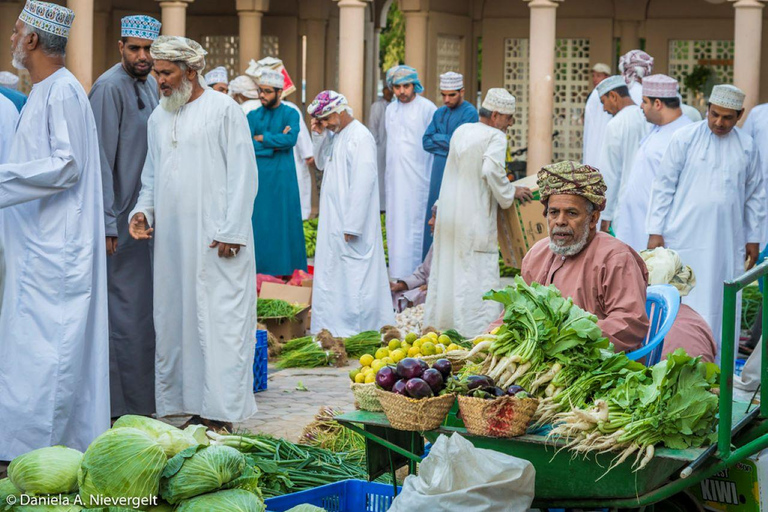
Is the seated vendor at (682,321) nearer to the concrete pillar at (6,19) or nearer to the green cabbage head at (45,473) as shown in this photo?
the green cabbage head at (45,473)

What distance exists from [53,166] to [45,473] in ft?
5.77

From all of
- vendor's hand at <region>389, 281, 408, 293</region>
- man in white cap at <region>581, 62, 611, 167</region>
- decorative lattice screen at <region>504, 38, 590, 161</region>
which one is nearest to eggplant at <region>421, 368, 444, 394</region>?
vendor's hand at <region>389, 281, 408, 293</region>

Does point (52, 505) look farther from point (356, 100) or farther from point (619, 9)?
point (619, 9)

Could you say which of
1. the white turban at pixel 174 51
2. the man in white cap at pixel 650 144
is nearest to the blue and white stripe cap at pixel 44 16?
the white turban at pixel 174 51

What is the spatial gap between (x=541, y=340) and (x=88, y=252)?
94.6 inches

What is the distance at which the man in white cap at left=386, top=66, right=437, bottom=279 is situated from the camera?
500 inches

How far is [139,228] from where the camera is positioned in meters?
6.37

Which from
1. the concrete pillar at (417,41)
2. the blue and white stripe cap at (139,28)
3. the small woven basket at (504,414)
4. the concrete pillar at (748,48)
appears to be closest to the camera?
the small woven basket at (504,414)

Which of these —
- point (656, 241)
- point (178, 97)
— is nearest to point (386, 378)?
point (178, 97)

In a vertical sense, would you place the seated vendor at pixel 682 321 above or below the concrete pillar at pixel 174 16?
below

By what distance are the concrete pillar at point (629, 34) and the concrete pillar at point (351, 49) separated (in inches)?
220

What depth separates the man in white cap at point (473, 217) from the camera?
30.8 ft

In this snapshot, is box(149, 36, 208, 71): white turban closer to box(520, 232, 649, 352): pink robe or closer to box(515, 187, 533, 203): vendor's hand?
box(520, 232, 649, 352): pink robe

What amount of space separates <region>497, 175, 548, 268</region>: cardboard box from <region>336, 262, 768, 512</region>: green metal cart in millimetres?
5086
